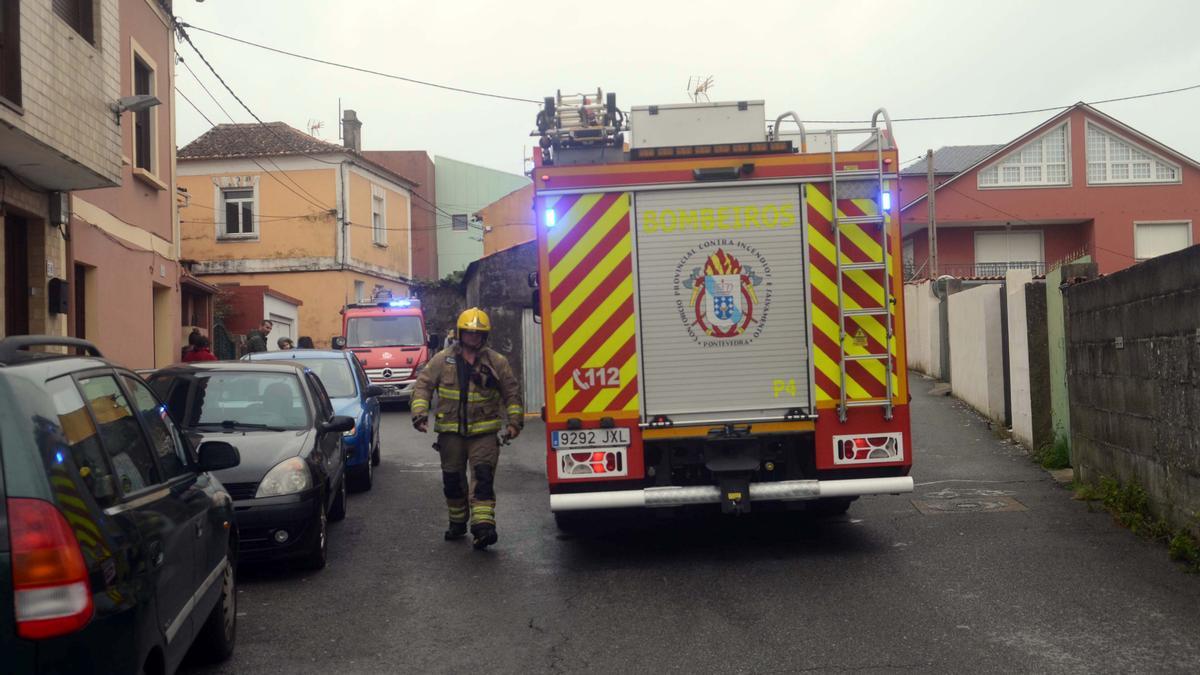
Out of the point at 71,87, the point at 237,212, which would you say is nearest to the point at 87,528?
the point at 71,87

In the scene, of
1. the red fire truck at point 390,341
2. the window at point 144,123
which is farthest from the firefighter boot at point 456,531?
the red fire truck at point 390,341

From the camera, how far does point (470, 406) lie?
8.73m

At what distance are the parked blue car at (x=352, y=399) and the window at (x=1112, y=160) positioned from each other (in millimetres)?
30665

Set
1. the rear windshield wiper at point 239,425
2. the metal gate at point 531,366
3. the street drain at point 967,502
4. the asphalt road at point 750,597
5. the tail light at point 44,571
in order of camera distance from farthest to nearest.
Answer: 1. the metal gate at point 531,366
2. the street drain at point 967,502
3. the rear windshield wiper at point 239,425
4. the asphalt road at point 750,597
5. the tail light at point 44,571

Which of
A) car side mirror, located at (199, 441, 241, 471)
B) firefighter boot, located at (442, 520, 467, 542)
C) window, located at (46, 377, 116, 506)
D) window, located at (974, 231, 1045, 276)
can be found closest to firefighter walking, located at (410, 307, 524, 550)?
firefighter boot, located at (442, 520, 467, 542)

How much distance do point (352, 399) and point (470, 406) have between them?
171 inches

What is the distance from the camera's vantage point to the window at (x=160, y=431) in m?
4.77

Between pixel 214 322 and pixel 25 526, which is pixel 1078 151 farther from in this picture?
pixel 25 526

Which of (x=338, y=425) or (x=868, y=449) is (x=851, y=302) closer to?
(x=868, y=449)

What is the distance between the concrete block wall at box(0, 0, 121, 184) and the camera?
10680 millimetres

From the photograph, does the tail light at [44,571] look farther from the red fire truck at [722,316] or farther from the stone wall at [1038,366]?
the stone wall at [1038,366]

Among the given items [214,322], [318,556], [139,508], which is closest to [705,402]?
[318,556]

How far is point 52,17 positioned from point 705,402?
7.94 meters

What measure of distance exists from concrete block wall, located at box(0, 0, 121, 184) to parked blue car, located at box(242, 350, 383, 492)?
276cm
